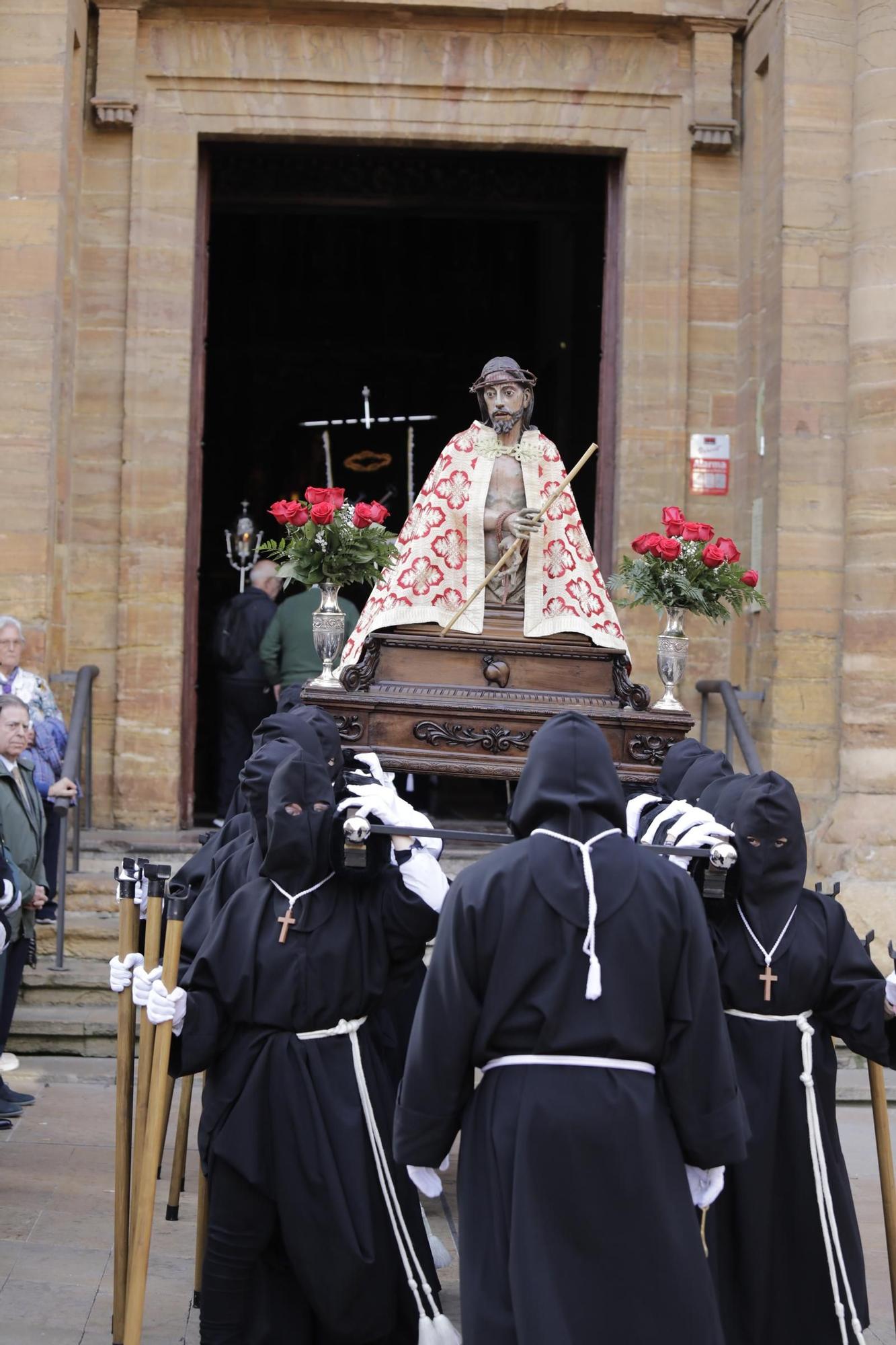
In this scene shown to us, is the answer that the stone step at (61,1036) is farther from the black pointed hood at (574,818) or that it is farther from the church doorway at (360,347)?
the church doorway at (360,347)

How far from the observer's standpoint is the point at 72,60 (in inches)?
408

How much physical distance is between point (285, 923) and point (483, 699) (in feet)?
7.17

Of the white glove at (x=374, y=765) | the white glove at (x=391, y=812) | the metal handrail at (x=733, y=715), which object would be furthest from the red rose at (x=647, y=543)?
the white glove at (x=391, y=812)

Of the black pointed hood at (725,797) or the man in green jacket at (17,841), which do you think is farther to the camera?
the man in green jacket at (17,841)

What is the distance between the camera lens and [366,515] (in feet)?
23.7

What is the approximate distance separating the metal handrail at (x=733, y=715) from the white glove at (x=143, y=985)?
5099 millimetres

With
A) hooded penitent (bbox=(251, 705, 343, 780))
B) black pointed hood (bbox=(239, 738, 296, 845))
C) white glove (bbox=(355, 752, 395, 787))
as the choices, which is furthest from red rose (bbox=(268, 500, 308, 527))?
black pointed hood (bbox=(239, 738, 296, 845))

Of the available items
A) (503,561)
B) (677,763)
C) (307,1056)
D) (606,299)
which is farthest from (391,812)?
(606,299)

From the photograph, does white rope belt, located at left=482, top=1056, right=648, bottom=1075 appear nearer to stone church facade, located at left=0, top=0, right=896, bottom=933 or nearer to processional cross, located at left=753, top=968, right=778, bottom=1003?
processional cross, located at left=753, top=968, right=778, bottom=1003

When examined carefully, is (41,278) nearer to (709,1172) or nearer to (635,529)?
(635,529)

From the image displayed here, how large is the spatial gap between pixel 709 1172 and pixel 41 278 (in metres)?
7.33

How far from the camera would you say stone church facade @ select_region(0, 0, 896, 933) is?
999 centimetres

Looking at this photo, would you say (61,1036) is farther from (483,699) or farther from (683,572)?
(683,572)

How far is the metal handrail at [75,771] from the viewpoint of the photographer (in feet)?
28.1
